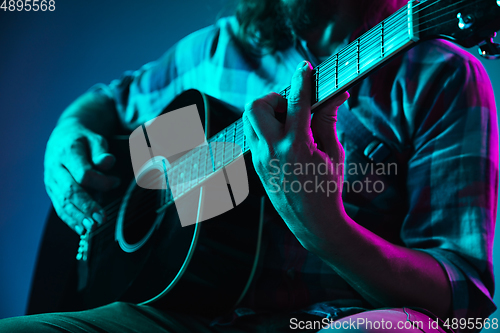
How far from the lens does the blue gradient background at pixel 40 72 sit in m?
1.38

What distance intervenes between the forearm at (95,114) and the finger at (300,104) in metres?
0.81

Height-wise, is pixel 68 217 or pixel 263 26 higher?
pixel 263 26

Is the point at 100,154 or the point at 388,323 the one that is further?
the point at 100,154

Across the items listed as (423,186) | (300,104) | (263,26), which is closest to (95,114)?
(263,26)

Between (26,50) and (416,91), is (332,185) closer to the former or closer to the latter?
(416,91)

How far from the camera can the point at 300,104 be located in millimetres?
543

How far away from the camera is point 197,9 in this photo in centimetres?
125

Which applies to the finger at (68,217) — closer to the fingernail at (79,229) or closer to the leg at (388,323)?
the fingernail at (79,229)

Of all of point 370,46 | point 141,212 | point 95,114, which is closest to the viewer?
point 370,46

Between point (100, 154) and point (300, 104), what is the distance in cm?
65

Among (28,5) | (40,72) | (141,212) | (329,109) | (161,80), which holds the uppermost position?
(28,5)

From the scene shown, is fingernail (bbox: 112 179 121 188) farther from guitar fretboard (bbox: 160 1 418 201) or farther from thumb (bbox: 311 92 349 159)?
thumb (bbox: 311 92 349 159)

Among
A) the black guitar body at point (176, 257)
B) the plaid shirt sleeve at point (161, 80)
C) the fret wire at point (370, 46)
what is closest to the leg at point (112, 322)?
the black guitar body at point (176, 257)

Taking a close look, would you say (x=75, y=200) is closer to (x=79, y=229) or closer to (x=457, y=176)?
(x=79, y=229)
